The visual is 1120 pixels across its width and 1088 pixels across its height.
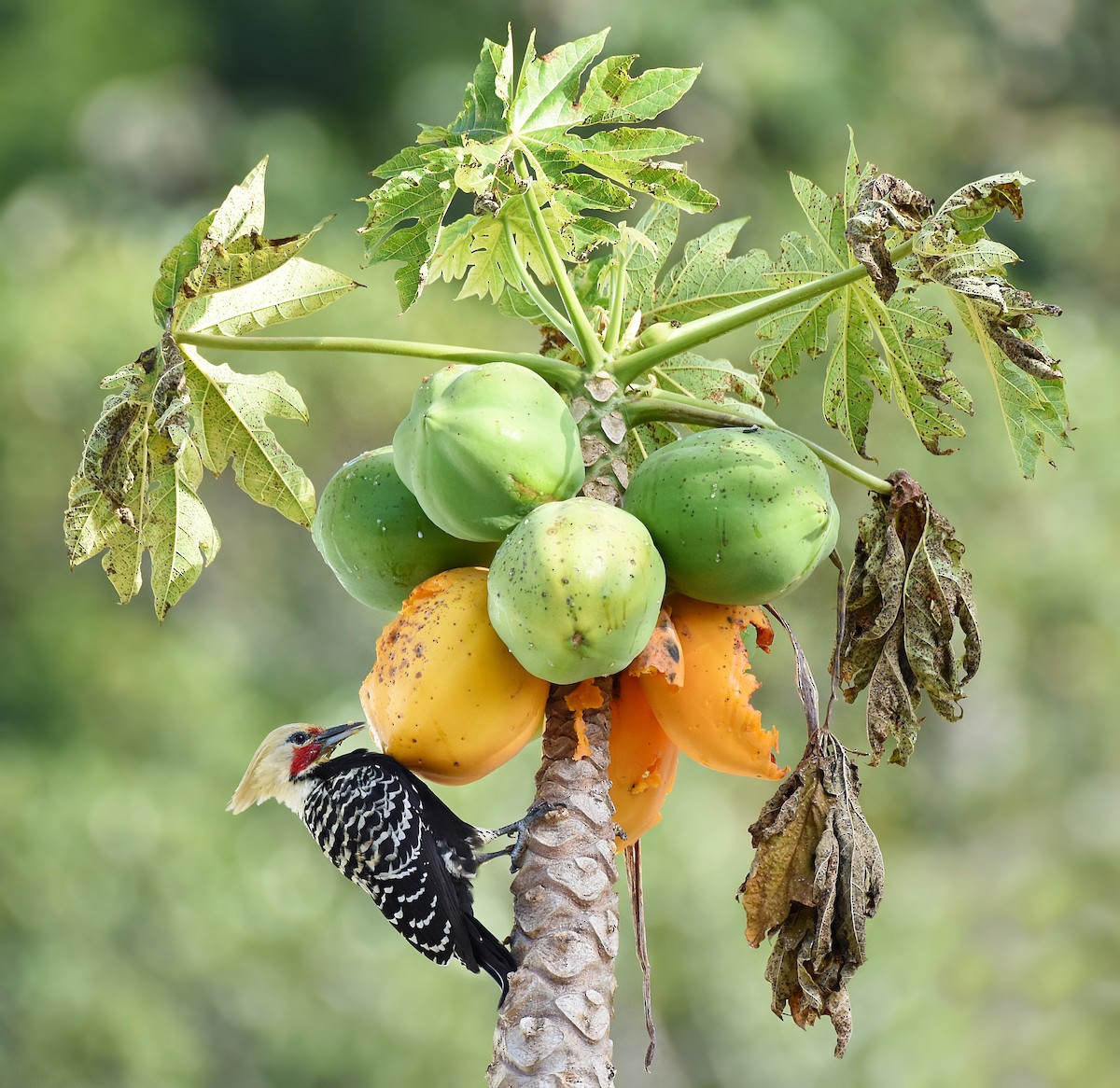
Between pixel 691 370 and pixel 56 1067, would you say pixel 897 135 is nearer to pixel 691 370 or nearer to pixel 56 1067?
pixel 56 1067

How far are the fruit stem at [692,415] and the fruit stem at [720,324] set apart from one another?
1.1 inches

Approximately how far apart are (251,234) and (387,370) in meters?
4.76

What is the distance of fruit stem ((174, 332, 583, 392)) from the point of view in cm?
134

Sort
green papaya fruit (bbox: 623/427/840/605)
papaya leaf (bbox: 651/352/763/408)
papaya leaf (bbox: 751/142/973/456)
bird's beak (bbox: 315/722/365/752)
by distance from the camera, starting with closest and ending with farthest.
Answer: green papaya fruit (bbox: 623/427/840/605) < papaya leaf (bbox: 751/142/973/456) < papaya leaf (bbox: 651/352/763/408) < bird's beak (bbox: 315/722/365/752)

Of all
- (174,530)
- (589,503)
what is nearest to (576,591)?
(589,503)

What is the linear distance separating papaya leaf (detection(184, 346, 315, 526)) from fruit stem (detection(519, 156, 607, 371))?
0.94 feet

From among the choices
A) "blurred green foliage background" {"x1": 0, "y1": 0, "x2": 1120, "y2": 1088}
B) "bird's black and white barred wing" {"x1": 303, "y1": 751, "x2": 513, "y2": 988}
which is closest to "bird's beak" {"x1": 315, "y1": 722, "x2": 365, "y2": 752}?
"bird's black and white barred wing" {"x1": 303, "y1": 751, "x2": 513, "y2": 988}

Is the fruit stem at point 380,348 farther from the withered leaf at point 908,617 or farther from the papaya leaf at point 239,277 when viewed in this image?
the withered leaf at point 908,617

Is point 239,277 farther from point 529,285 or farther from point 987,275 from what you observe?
point 987,275

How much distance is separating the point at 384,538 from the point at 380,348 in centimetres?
18

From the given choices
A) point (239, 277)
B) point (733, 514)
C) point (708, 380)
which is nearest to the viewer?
point (733, 514)

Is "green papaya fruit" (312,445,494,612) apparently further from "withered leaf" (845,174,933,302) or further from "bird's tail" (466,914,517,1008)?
"bird's tail" (466,914,517,1008)

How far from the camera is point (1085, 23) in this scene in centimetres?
961

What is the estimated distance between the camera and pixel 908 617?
1419mm
